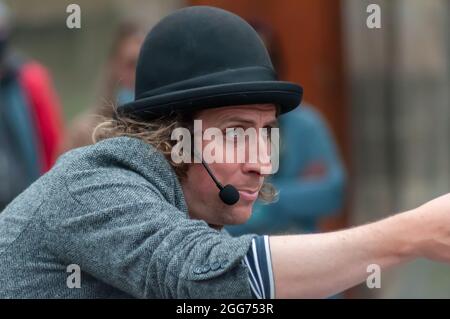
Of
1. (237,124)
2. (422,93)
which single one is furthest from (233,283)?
(422,93)

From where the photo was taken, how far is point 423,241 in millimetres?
2449

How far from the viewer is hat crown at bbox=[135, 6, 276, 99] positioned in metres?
2.71

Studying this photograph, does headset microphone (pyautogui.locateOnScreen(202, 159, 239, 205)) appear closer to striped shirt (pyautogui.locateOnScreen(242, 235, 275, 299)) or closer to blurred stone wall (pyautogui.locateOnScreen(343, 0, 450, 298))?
striped shirt (pyautogui.locateOnScreen(242, 235, 275, 299))

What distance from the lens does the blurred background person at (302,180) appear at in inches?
200

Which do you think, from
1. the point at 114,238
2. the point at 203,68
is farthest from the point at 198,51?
the point at 114,238

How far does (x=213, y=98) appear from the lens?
105 inches

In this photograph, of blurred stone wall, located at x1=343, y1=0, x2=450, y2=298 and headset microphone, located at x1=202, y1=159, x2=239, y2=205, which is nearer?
headset microphone, located at x1=202, y1=159, x2=239, y2=205

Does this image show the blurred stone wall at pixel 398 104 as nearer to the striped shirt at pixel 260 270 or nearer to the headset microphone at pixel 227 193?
the headset microphone at pixel 227 193

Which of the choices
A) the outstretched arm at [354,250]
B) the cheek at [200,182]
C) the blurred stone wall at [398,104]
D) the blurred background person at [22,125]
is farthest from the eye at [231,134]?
the blurred stone wall at [398,104]

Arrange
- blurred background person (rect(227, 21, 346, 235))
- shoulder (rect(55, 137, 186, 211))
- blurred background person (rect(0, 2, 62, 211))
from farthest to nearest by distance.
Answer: blurred background person (rect(0, 2, 62, 211)) < blurred background person (rect(227, 21, 346, 235)) < shoulder (rect(55, 137, 186, 211))

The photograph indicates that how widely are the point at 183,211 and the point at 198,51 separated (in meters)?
0.38

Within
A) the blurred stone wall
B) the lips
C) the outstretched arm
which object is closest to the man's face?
the lips

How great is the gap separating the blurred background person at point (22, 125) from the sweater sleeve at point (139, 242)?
2676 millimetres
